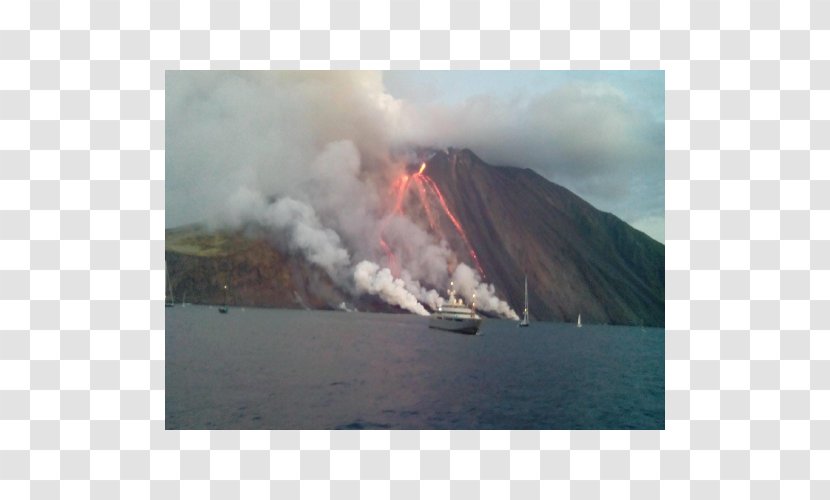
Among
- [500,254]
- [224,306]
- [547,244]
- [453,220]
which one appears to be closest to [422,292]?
[500,254]

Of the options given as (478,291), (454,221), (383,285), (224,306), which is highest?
(454,221)

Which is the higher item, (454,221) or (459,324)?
(454,221)

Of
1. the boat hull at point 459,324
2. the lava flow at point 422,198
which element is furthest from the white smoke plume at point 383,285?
the boat hull at point 459,324

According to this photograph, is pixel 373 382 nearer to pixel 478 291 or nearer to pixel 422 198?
pixel 478 291

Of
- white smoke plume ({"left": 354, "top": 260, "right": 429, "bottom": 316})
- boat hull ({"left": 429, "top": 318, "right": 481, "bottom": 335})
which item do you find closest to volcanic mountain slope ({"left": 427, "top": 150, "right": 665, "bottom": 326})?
white smoke plume ({"left": 354, "top": 260, "right": 429, "bottom": 316})

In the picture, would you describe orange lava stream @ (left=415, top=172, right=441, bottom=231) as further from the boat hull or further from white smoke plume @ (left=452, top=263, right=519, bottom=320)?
the boat hull

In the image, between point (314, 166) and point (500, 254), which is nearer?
point (314, 166)
